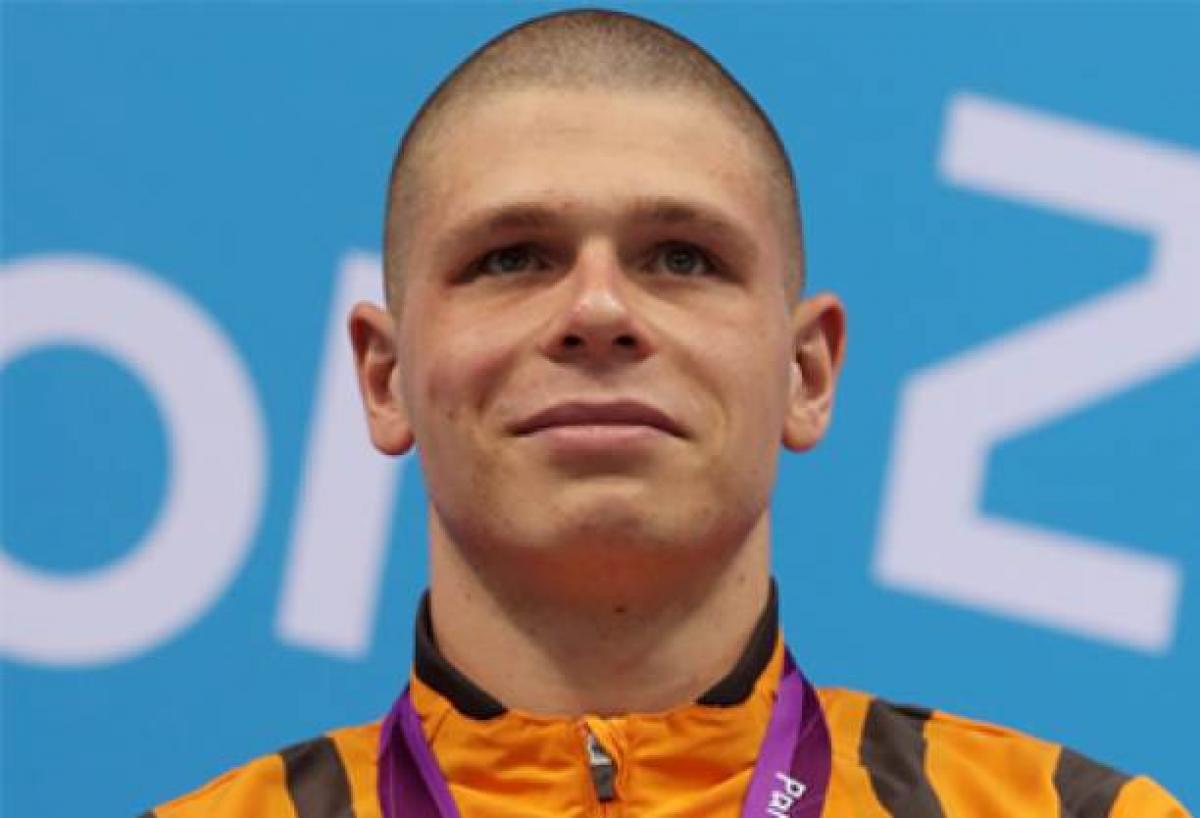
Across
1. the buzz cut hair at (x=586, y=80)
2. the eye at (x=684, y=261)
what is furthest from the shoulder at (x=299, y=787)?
the eye at (x=684, y=261)

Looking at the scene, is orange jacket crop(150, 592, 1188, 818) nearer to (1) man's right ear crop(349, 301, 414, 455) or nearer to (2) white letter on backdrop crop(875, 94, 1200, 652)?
(1) man's right ear crop(349, 301, 414, 455)

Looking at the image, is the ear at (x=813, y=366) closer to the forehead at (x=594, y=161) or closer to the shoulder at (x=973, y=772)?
the forehead at (x=594, y=161)

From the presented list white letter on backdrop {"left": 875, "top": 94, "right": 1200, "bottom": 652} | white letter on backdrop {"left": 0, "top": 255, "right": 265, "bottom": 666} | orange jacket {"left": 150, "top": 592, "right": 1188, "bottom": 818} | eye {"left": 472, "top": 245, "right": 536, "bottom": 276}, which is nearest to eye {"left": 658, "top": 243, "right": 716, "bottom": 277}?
eye {"left": 472, "top": 245, "right": 536, "bottom": 276}

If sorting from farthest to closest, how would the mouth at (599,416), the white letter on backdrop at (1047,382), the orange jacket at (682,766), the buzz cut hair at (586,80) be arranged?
the white letter on backdrop at (1047,382) < the buzz cut hair at (586,80) < the orange jacket at (682,766) < the mouth at (599,416)

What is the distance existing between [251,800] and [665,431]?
589mm

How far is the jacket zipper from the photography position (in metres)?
1.93

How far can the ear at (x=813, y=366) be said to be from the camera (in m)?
2.12

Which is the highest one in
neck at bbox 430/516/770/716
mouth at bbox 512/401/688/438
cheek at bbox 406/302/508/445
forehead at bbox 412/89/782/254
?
forehead at bbox 412/89/782/254

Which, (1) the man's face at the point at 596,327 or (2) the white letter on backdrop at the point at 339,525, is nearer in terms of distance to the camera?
(1) the man's face at the point at 596,327

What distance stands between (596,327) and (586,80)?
1.01ft

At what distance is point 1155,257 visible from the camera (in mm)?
2791

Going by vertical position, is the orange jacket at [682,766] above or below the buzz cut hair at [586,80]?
below

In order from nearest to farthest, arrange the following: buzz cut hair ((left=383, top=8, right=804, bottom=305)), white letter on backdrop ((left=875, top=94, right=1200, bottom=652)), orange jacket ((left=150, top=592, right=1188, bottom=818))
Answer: orange jacket ((left=150, top=592, right=1188, bottom=818))
buzz cut hair ((left=383, top=8, right=804, bottom=305))
white letter on backdrop ((left=875, top=94, right=1200, bottom=652))

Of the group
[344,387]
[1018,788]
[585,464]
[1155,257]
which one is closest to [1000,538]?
[1155,257]
